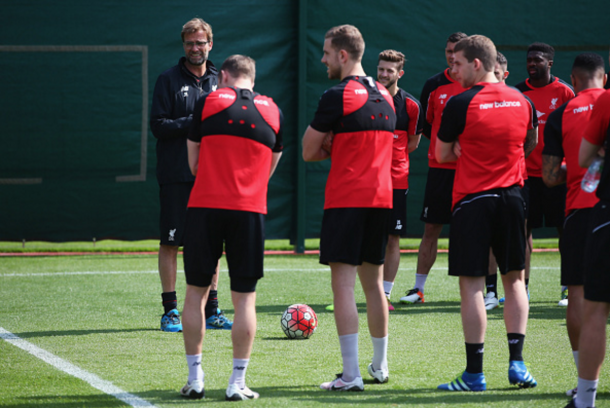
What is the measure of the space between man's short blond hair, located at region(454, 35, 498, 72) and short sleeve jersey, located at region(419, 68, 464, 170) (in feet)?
10.7

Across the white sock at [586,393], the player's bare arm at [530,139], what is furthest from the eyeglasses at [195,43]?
the white sock at [586,393]

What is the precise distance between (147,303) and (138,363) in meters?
2.82

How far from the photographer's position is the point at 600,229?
4.11 meters

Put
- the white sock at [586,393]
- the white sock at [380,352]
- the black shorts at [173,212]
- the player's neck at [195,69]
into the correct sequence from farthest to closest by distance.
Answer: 1. the player's neck at [195,69]
2. the black shorts at [173,212]
3. the white sock at [380,352]
4. the white sock at [586,393]

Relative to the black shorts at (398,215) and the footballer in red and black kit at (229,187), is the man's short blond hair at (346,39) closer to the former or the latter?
the footballer in red and black kit at (229,187)

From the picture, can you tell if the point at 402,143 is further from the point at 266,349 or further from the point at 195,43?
the point at 266,349

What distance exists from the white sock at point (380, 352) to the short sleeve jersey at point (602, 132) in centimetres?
168

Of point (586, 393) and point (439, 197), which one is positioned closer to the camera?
point (586, 393)

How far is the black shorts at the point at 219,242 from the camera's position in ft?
15.8

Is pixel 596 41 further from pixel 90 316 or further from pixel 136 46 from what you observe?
pixel 90 316

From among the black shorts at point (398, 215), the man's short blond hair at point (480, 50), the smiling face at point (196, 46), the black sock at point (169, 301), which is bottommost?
the black sock at point (169, 301)

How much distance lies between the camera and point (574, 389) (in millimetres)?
4711

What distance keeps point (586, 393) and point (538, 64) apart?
490 centimetres

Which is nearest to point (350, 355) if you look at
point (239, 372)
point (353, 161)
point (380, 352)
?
point (380, 352)
